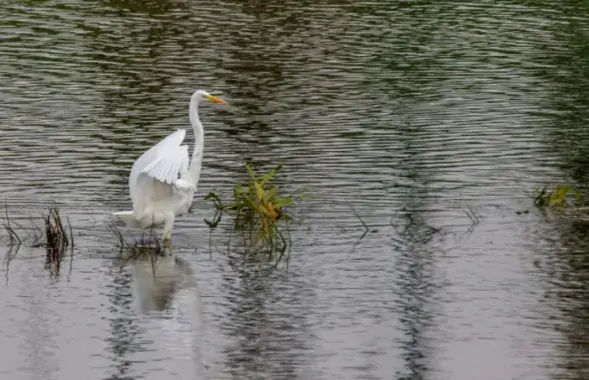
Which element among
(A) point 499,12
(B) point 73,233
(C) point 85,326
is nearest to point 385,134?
(B) point 73,233

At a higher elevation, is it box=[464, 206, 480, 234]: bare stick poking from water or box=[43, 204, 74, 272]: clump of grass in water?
box=[43, 204, 74, 272]: clump of grass in water

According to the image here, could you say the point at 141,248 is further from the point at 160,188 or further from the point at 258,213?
the point at 258,213

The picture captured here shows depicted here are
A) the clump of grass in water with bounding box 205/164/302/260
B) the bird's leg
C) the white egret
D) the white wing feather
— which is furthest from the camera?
the clump of grass in water with bounding box 205/164/302/260

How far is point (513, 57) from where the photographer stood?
75.5 feet

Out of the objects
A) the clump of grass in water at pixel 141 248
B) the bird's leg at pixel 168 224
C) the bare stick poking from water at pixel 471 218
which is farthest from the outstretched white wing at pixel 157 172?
the bare stick poking from water at pixel 471 218

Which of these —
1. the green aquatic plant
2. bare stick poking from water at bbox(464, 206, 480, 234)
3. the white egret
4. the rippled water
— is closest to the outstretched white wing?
the white egret

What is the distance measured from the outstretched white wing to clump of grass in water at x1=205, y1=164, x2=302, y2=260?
0.68 m

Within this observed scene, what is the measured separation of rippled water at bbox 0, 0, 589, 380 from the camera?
33.1 ft

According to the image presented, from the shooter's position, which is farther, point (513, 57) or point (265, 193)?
point (513, 57)

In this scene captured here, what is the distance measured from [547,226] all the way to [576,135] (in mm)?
4153

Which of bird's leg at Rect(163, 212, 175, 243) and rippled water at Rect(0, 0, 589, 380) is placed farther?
bird's leg at Rect(163, 212, 175, 243)

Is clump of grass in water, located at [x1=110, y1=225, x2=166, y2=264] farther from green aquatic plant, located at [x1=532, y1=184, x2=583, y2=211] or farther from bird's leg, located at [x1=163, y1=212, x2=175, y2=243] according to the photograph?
green aquatic plant, located at [x1=532, y1=184, x2=583, y2=211]

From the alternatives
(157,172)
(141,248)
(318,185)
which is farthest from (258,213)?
(318,185)

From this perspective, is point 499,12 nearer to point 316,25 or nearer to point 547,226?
point 316,25
